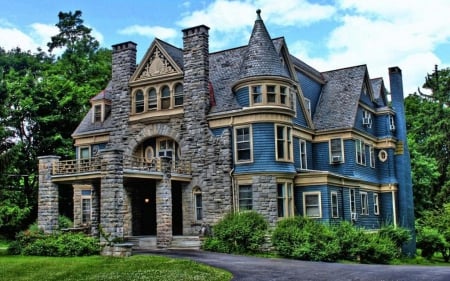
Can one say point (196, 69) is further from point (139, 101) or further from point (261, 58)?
point (139, 101)

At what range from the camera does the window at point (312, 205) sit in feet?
95.1

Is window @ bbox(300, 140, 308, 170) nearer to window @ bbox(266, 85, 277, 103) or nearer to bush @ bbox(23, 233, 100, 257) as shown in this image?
window @ bbox(266, 85, 277, 103)

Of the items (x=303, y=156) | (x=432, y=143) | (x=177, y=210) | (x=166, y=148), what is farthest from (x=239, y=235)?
(x=432, y=143)

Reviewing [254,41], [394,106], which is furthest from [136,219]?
[394,106]

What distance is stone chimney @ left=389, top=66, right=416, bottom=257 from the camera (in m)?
36.8

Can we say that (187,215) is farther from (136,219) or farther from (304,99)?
(304,99)

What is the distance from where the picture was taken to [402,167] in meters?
37.8

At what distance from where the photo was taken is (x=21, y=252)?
2391cm

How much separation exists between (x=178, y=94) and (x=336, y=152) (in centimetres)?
1062

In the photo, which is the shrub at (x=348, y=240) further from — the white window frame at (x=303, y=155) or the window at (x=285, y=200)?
the white window frame at (x=303, y=155)

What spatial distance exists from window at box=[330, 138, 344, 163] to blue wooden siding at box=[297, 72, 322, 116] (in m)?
2.95

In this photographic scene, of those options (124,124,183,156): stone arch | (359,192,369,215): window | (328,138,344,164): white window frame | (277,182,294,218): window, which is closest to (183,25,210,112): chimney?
(124,124,183,156): stone arch

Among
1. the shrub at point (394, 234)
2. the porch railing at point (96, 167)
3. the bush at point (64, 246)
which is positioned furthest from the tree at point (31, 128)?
the shrub at point (394, 234)

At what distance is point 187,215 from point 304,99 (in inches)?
415
